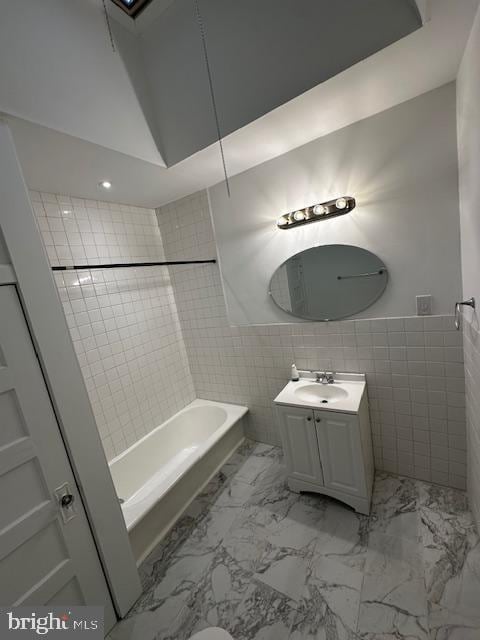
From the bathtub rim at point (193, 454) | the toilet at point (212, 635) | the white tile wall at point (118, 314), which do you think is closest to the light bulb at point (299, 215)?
the white tile wall at point (118, 314)

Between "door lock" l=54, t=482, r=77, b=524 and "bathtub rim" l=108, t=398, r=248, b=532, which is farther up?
"door lock" l=54, t=482, r=77, b=524

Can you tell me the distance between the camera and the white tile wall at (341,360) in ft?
5.58

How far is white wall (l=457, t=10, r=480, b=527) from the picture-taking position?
1.08 meters

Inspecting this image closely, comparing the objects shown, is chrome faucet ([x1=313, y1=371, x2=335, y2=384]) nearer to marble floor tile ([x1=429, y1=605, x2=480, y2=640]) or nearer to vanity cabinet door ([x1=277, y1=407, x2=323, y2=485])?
vanity cabinet door ([x1=277, y1=407, x2=323, y2=485])

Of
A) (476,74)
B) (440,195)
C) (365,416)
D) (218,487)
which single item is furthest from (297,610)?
(476,74)

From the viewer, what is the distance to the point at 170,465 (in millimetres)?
2512

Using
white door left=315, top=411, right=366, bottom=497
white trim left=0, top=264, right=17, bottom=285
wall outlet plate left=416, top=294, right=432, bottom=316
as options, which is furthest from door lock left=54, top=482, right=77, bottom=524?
wall outlet plate left=416, top=294, right=432, bottom=316

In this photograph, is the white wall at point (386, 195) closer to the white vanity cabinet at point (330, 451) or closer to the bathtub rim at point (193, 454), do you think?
the white vanity cabinet at point (330, 451)

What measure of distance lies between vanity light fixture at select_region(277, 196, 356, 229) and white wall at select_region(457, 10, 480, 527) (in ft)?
1.94

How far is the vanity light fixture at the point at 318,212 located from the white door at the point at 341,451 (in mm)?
1343

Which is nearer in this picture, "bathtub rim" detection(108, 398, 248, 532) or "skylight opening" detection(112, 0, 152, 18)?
"skylight opening" detection(112, 0, 152, 18)

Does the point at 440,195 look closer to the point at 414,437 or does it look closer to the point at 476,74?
the point at 476,74

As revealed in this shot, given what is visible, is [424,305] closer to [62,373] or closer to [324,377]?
[324,377]

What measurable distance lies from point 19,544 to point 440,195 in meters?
2.68
